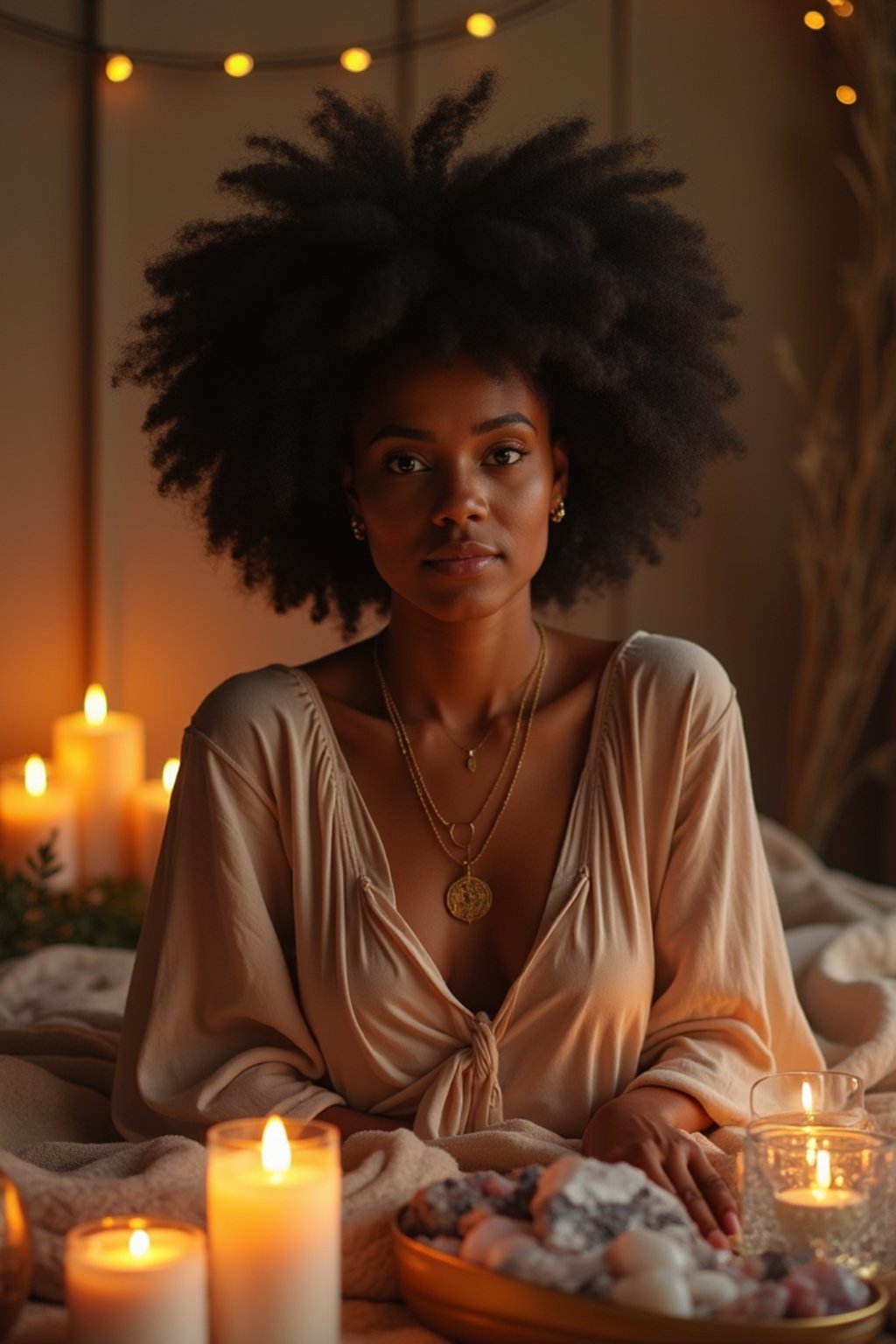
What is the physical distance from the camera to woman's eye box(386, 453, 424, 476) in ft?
5.57

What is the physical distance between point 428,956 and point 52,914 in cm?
123

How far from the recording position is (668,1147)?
149 cm

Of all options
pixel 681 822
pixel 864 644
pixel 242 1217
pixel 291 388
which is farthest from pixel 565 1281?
pixel 864 644

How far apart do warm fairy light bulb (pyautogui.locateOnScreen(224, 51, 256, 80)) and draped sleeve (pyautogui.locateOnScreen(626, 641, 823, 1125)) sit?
197 centimetres

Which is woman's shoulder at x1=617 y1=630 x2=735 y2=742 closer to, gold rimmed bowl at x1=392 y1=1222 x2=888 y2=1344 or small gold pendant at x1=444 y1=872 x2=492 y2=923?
small gold pendant at x1=444 y1=872 x2=492 y2=923

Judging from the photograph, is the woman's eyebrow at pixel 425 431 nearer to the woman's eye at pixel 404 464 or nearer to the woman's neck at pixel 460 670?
the woman's eye at pixel 404 464

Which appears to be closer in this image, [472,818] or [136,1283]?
[136,1283]

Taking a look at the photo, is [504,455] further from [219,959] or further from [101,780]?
[101,780]

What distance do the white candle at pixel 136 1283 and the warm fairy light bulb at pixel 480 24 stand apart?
9.26ft

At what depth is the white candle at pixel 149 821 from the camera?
3.09 meters

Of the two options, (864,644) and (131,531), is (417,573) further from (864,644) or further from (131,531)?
(864,644)

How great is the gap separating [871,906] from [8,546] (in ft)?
5.58

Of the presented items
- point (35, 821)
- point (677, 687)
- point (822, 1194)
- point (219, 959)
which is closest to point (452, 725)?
point (677, 687)

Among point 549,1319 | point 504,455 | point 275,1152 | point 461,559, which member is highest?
point 504,455
